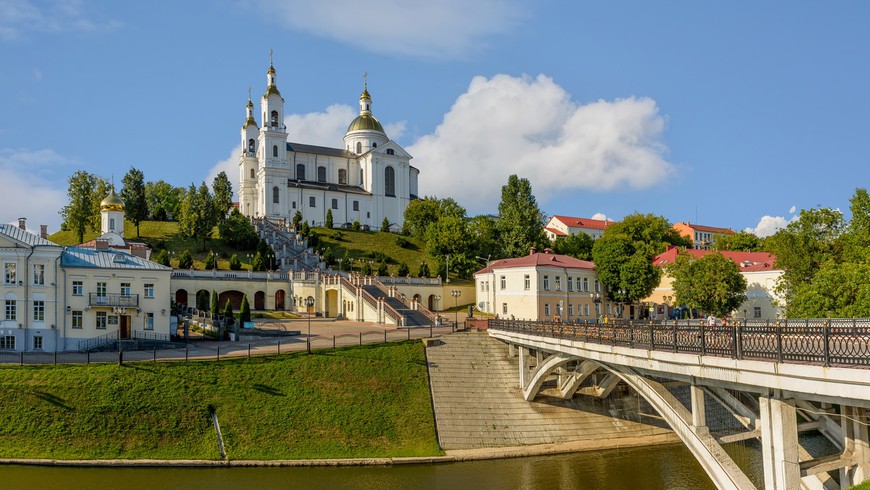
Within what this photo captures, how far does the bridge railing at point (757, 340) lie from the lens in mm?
15289

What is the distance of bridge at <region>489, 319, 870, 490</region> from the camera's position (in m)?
15.4

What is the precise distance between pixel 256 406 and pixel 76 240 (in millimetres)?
57294

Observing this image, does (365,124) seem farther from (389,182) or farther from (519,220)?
(519,220)

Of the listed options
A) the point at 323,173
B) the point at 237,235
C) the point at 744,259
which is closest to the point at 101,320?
the point at 237,235

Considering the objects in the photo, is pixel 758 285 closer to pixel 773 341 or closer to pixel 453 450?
pixel 453 450

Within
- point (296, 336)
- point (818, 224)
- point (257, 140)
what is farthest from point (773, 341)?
point (257, 140)

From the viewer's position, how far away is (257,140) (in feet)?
363

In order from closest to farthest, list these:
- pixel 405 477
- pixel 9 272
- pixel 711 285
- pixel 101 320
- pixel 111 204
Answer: pixel 405 477 → pixel 9 272 → pixel 101 320 → pixel 711 285 → pixel 111 204

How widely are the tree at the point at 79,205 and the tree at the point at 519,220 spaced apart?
157 ft

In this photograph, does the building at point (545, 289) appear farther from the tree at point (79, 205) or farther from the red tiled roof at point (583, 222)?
the red tiled roof at point (583, 222)

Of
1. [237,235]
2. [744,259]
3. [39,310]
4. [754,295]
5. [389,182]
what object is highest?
[389,182]

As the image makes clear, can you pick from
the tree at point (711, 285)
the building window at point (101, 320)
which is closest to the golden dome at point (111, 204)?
the building window at point (101, 320)

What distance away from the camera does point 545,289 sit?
188 feet

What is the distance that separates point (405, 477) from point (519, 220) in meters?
53.9
